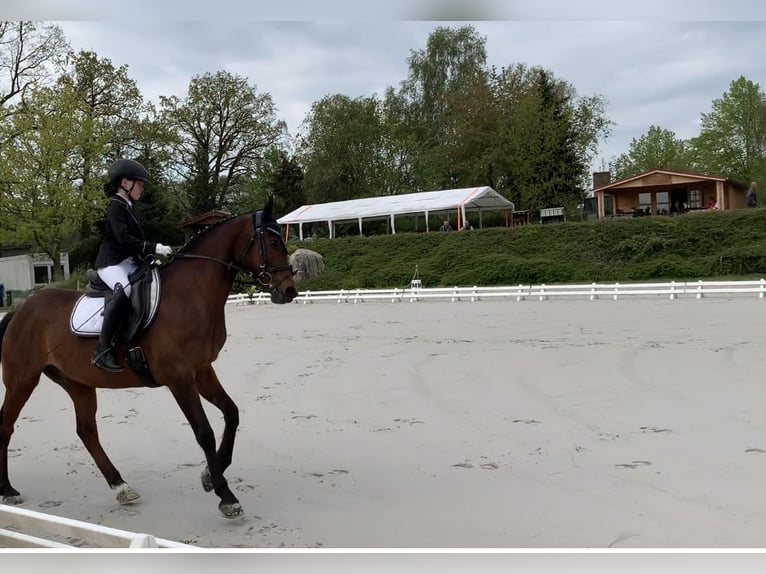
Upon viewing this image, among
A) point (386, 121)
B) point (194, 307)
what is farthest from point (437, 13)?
point (386, 121)

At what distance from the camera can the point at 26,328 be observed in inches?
204

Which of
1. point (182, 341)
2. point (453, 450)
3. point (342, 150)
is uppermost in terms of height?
point (342, 150)

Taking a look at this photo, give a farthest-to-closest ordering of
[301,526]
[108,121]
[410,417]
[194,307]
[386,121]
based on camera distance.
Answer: [386,121] → [108,121] → [410,417] → [194,307] → [301,526]

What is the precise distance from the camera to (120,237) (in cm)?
467

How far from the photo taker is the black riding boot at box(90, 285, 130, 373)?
4.60 m

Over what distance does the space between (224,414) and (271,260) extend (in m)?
1.10

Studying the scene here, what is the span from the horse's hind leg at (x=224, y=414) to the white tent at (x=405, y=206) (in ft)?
92.5

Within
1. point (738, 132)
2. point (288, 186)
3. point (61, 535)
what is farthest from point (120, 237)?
point (288, 186)

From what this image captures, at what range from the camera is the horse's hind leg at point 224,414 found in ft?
15.4

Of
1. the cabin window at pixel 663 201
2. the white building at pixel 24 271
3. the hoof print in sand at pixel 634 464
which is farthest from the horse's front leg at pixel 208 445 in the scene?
the cabin window at pixel 663 201

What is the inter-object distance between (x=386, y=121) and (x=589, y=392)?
39.4 meters

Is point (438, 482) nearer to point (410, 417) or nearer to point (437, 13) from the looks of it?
point (410, 417)

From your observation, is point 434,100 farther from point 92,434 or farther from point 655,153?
point 92,434

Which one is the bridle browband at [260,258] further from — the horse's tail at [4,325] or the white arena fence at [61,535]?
the white arena fence at [61,535]
